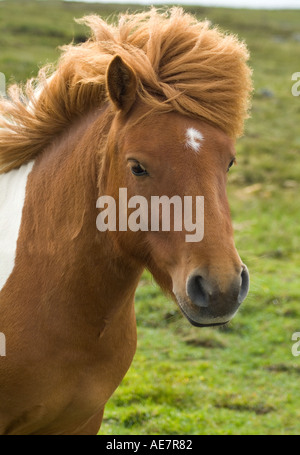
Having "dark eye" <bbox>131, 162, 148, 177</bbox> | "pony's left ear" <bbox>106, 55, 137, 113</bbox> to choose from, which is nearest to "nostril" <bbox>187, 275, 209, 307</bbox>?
"dark eye" <bbox>131, 162, 148, 177</bbox>

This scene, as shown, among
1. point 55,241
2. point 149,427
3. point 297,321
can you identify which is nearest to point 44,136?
point 55,241

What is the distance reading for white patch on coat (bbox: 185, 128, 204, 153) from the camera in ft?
9.45

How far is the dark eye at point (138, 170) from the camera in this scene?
2941 mm

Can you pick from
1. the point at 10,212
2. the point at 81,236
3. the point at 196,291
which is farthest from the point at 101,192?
the point at 196,291

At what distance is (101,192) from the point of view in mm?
3227

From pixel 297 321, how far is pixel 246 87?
6.12 m

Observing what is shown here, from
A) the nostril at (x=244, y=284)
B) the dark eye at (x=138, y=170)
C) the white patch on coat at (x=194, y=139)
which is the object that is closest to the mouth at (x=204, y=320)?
the nostril at (x=244, y=284)

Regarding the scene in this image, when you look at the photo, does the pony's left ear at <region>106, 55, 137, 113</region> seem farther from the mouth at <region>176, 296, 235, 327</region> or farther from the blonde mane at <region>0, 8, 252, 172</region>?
the mouth at <region>176, 296, 235, 327</region>

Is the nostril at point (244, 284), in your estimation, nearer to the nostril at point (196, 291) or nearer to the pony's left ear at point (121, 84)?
the nostril at point (196, 291)

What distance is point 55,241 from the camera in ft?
11.1

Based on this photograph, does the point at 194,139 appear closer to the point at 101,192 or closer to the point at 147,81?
the point at 147,81

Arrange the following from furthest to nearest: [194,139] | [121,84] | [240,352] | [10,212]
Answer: [240,352], [10,212], [121,84], [194,139]

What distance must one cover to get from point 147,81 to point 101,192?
A: 0.64 meters

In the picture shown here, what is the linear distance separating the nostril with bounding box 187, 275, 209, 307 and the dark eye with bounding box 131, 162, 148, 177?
59 centimetres
